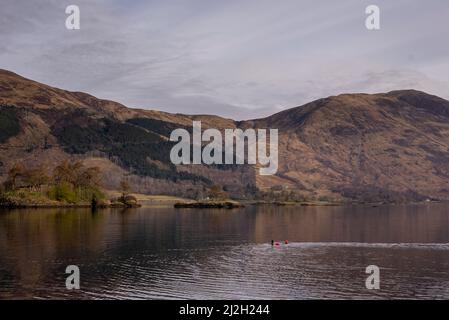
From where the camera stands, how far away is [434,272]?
83438mm

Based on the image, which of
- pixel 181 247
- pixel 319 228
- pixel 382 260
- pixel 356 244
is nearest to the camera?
pixel 382 260

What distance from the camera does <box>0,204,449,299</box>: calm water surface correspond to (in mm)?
68938

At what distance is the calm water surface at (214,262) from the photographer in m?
68.9

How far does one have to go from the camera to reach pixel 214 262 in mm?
92562
